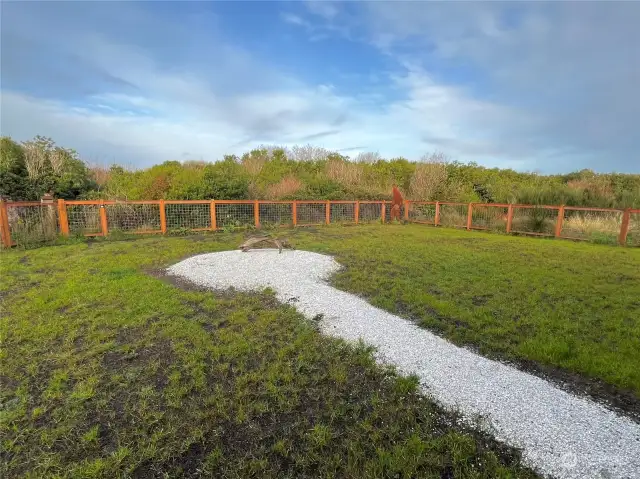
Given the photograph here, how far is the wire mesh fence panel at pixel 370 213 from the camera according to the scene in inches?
636

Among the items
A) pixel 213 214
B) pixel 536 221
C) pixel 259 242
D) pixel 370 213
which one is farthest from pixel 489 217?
pixel 213 214

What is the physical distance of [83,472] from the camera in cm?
189

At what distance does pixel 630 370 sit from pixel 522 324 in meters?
1.12

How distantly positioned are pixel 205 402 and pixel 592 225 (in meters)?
14.2

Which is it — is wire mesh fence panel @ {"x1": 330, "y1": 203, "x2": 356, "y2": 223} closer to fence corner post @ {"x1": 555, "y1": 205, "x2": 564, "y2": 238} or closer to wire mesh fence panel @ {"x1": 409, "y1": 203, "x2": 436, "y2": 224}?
wire mesh fence panel @ {"x1": 409, "y1": 203, "x2": 436, "y2": 224}

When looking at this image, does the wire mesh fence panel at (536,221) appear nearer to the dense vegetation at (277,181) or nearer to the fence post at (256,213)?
the dense vegetation at (277,181)

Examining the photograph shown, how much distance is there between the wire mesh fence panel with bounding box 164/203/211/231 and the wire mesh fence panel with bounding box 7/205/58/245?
3.13 metres

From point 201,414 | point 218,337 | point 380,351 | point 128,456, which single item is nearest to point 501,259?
point 380,351

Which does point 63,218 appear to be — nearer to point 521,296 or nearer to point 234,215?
point 234,215

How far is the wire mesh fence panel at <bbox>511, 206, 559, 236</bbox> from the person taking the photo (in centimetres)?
1227

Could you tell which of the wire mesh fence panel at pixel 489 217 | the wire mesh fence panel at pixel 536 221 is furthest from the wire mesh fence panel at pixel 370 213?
the wire mesh fence panel at pixel 536 221

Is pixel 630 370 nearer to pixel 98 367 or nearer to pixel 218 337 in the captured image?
pixel 218 337

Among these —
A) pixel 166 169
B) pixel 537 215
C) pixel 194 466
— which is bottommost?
pixel 194 466

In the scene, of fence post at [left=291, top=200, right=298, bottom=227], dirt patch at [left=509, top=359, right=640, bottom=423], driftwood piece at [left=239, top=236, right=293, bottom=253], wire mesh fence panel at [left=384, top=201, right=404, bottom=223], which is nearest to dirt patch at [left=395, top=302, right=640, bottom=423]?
dirt patch at [left=509, top=359, right=640, bottom=423]
